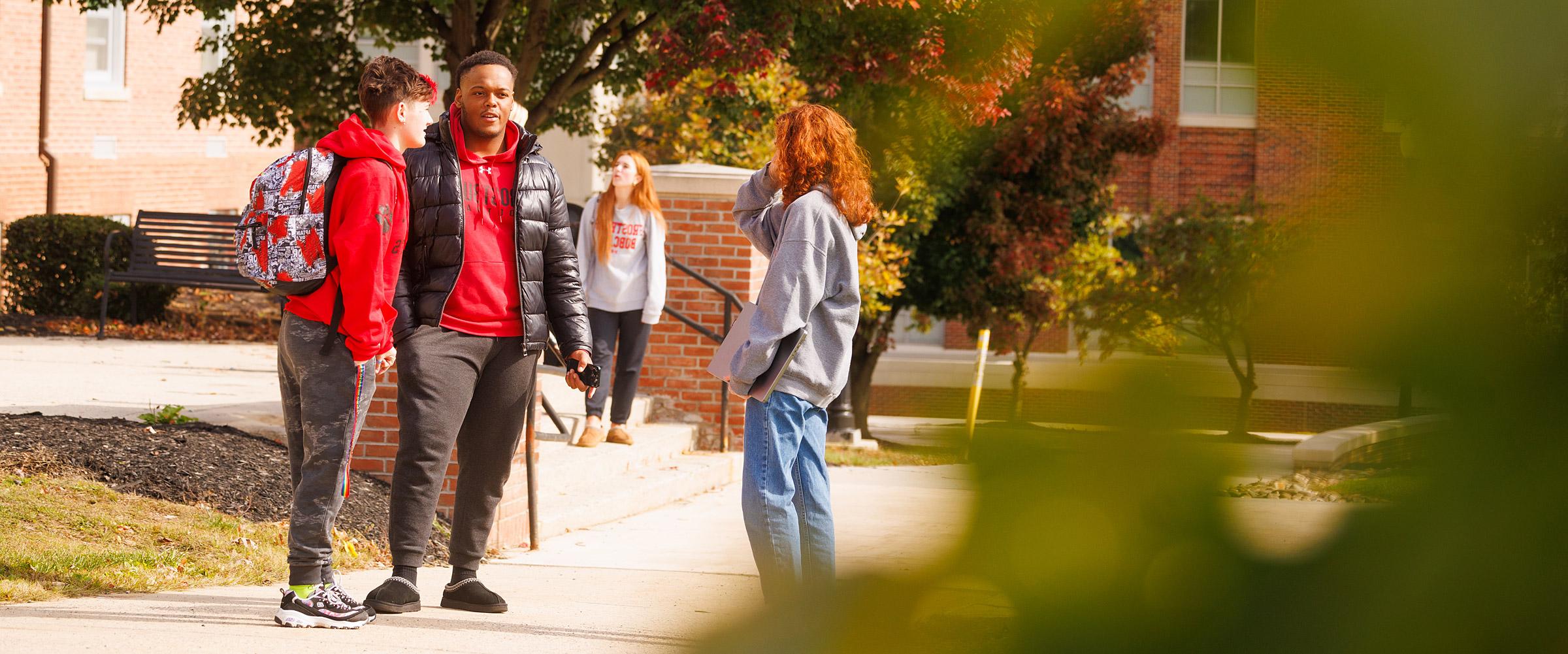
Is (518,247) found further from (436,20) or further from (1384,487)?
(436,20)

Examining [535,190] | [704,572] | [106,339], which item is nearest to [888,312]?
[106,339]

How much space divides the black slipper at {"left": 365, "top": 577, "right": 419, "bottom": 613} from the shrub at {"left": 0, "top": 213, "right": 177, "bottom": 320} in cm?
1001

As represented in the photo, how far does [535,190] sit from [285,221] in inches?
29.3

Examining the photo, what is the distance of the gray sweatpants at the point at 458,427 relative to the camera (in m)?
4.12

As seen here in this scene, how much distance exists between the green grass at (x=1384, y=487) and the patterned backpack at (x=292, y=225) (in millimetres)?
3648

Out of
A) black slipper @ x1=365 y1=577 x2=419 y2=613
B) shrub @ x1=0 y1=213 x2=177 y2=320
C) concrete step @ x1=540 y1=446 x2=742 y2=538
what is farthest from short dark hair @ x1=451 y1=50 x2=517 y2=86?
shrub @ x1=0 y1=213 x2=177 y2=320

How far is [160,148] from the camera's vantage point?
17.8 metres

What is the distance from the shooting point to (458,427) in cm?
420

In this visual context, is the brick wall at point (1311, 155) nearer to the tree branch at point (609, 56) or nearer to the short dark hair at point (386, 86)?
the short dark hair at point (386, 86)

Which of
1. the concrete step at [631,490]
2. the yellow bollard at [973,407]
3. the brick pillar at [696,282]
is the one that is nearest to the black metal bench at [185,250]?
the brick pillar at [696,282]

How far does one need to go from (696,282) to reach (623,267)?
4.63ft

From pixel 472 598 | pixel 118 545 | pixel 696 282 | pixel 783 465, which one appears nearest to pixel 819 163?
pixel 783 465

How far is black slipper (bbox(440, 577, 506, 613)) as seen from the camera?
14.7 feet

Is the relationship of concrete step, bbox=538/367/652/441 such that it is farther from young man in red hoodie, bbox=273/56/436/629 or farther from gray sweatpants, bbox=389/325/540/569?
young man in red hoodie, bbox=273/56/436/629
